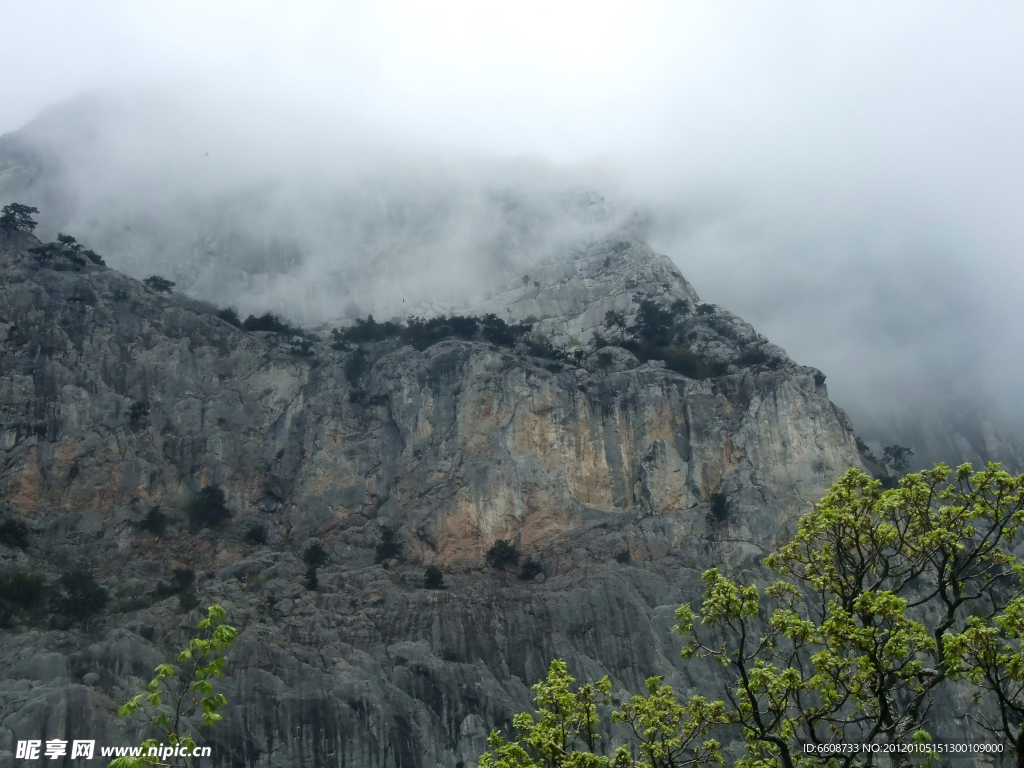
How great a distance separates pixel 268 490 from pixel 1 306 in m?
20.7

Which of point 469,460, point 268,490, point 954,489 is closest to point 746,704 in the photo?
point 954,489

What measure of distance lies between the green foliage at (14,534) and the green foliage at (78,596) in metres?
3.09

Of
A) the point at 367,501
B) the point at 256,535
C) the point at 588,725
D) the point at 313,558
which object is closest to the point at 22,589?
the point at 256,535

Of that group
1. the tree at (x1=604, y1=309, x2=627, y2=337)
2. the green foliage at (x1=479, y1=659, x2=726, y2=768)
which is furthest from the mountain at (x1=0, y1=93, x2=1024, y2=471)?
the green foliage at (x1=479, y1=659, x2=726, y2=768)

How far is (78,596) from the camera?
150 ft

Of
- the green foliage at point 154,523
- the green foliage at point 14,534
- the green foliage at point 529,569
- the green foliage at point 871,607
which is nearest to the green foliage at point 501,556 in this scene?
the green foliage at point 529,569

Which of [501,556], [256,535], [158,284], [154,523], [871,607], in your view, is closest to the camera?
[871,607]

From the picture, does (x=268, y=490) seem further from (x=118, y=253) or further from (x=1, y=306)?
(x=118, y=253)

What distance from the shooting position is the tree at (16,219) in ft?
208

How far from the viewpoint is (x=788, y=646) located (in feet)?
151

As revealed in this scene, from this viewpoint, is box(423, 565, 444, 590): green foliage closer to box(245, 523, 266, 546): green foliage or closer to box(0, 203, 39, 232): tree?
box(245, 523, 266, 546): green foliage

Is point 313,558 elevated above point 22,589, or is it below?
above

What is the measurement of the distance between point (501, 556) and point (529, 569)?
1.86 meters

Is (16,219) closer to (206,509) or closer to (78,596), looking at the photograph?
(206,509)
